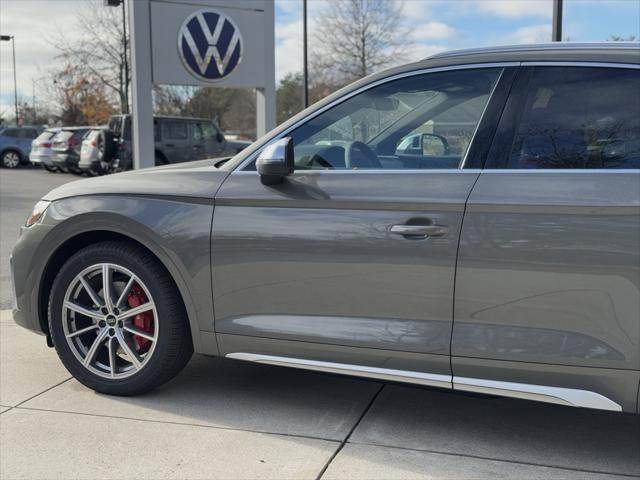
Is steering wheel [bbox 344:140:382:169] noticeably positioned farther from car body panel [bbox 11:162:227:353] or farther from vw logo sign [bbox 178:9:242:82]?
vw logo sign [bbox 178:9:242:82]

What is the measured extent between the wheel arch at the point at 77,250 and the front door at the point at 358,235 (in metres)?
0.16

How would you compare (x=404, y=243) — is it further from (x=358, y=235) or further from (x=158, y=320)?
(x=158, y=320)

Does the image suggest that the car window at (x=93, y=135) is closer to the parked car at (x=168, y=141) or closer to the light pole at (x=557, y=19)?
the parked car at (x=168, y=141)

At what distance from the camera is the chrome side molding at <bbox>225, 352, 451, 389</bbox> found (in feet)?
9.90

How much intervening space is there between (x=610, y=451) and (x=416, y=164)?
5.17ft

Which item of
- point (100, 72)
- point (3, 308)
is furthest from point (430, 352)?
point (100, 72)

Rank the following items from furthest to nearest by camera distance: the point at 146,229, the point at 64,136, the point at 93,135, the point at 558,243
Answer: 1. the point at 64,136
2. the point at 93,135
3. the point at 146,229
4. the point at 558,243

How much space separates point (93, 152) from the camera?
2003 centimetres

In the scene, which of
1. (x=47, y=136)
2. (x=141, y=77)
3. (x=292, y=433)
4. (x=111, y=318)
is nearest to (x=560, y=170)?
(x=292, y=433)

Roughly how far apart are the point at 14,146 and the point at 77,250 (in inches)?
1076

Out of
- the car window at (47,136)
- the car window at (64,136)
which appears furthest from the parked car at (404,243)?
the car window at (47,136)

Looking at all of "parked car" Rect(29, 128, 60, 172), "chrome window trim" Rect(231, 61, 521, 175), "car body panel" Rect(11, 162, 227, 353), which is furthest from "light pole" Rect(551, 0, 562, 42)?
"parked car" Rect(29, 128, 60, 172)

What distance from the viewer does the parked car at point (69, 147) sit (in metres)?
23.1

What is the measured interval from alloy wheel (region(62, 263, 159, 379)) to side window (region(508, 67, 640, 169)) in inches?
77.9
